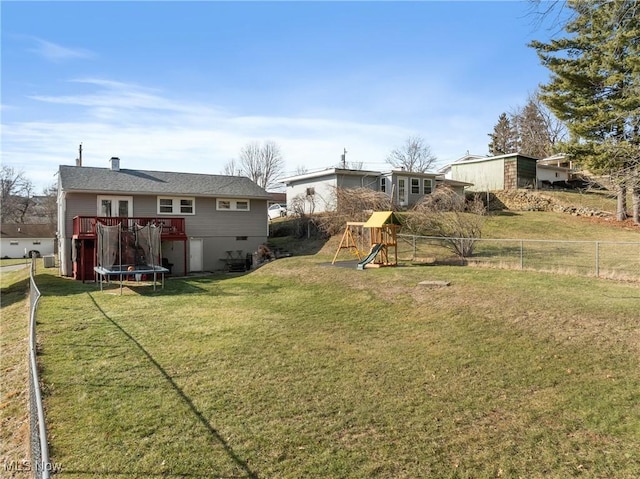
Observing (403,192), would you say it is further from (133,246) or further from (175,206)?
(133,246)

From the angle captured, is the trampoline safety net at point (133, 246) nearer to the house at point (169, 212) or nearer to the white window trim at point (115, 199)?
the house at point (169, 212)

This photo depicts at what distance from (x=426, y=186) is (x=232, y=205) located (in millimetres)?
13887

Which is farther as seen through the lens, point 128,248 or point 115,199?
point 115,199

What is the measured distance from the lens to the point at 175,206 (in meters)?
22.8

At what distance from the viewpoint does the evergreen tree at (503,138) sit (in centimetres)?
6388

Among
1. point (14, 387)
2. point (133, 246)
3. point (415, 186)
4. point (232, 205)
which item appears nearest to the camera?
point (14, 387)

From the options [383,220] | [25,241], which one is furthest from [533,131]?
[25,241]

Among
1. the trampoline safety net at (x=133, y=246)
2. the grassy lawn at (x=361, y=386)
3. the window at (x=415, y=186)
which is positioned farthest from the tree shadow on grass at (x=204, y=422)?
the window at (x=415, y=186)

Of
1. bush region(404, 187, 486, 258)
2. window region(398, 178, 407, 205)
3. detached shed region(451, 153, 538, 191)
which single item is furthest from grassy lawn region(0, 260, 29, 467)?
detached shed region(451, 153, 538, 191)

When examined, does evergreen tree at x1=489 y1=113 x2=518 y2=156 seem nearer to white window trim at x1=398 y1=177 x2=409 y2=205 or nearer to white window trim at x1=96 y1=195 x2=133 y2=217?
→ white window trim at x1=398 y1=177 x2=409 y2=205

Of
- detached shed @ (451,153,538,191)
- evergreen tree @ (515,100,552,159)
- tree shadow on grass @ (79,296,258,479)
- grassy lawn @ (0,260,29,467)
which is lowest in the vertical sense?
grassy lawn @ (0,260,29,467)

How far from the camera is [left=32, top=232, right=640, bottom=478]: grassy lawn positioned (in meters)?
4.20

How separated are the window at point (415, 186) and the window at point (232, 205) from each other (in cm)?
1157

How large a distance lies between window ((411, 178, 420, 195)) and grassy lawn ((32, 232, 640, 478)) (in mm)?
A: 18809
